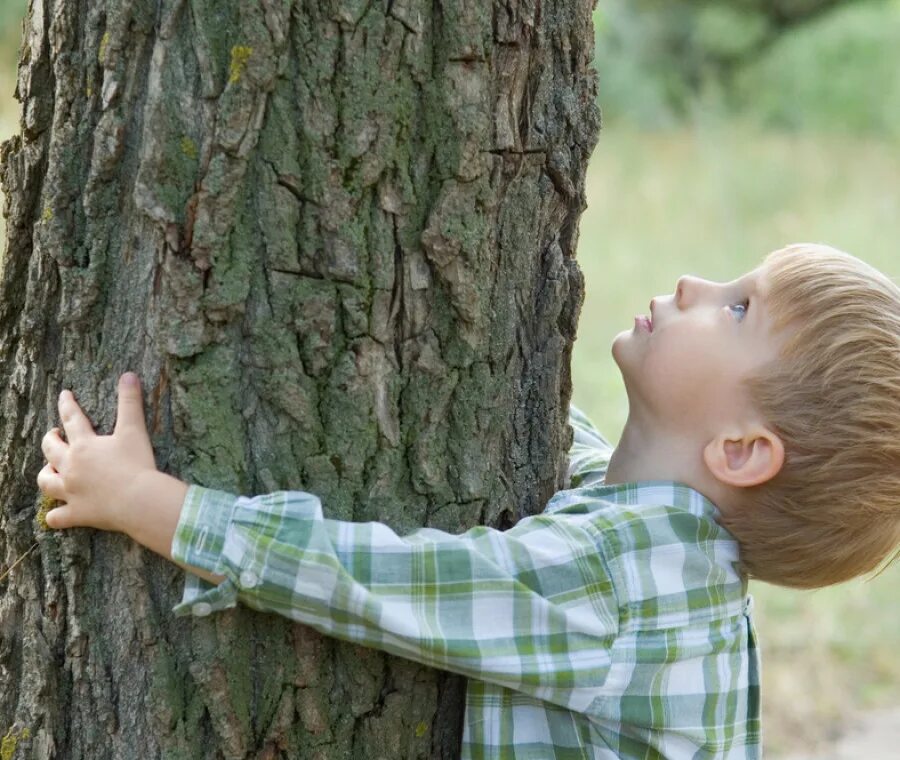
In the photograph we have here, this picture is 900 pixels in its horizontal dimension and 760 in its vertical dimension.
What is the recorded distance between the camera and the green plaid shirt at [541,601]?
1.50m

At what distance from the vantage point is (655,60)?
13656mm

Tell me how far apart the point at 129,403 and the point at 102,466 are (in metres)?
0.09

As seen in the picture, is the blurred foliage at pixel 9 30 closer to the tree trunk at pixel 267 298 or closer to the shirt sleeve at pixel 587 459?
the shirt sleeve at pixel 587 459

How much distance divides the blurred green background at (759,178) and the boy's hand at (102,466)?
9.63 ft

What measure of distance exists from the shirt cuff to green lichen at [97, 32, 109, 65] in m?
0.60

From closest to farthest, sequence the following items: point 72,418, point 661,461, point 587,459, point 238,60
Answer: point 238,60
point 72,418
point 661,461
point 587,459

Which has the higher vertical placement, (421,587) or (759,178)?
(759,178)

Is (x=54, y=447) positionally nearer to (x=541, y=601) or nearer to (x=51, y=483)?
(x=51, y=483)

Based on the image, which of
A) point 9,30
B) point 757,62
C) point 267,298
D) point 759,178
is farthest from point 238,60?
point 757,62

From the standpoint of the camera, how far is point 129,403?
60.8 inches

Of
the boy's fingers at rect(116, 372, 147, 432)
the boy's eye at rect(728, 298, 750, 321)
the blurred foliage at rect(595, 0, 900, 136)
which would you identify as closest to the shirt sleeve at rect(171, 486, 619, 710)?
the boy's fingers at rect(116, 372, 147, 432)

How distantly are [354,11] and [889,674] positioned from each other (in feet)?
11.9

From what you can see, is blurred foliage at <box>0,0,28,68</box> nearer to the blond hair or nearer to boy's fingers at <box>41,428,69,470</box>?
boy's fingers at <box>41,428,69,470</box>

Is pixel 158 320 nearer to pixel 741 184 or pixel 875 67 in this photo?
pixel 741 184
